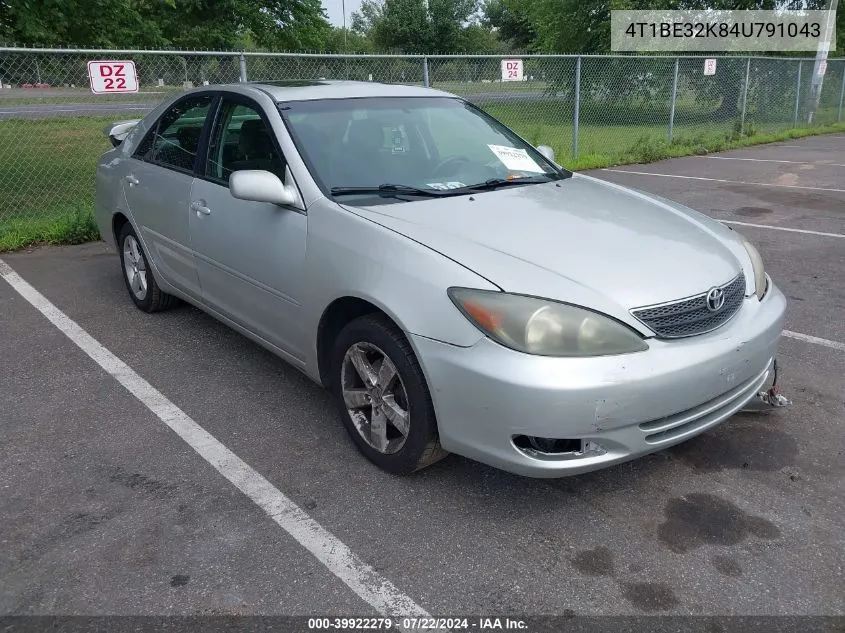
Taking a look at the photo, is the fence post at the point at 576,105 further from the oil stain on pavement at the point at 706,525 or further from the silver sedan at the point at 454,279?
the oil stain on pavement at the point at 706,525

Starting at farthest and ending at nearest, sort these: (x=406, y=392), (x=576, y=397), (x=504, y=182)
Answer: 1. (x=504, y=182)
2. (x=406, y=392)
3. (x=576, y=397)

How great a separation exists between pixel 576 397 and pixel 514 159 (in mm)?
2020

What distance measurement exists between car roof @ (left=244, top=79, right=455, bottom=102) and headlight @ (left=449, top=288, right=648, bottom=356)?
1.93 m

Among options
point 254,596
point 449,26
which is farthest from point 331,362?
point 449,26

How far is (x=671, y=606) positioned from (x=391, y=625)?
3.02 feet

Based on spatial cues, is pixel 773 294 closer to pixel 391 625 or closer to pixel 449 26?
pixel 391 625

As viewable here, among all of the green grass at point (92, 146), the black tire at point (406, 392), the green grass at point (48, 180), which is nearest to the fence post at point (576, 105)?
the green grass at point (92, 146)

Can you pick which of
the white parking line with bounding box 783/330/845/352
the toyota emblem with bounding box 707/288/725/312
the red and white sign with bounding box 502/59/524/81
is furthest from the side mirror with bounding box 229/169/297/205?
the red and white sign with bounding box 502/59/524/81

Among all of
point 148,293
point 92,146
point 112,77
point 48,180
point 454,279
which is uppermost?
point 112,77

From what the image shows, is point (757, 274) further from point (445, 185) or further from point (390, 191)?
point (390, 191)

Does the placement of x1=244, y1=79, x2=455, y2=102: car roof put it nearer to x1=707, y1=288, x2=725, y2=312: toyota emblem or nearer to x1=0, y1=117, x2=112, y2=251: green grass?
x1=707, y1=288, x2=725, y2=312: toyota emblem

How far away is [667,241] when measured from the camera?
10.2 ft

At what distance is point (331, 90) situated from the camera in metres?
4.03

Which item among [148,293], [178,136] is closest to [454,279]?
[178,136]
